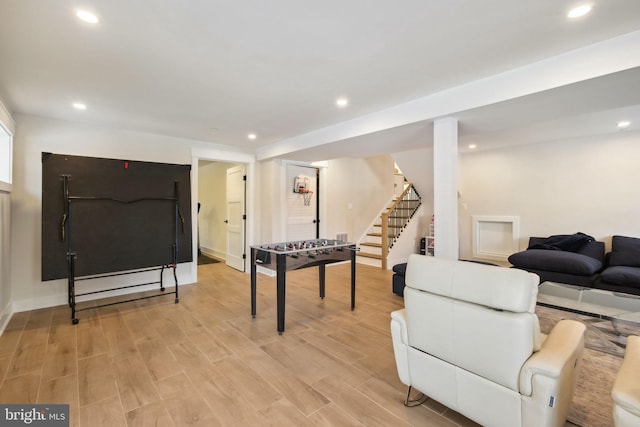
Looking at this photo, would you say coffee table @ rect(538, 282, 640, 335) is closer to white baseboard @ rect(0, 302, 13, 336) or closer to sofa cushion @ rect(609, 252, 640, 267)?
sofa cushion @ rect(609, 252, 640, 267)

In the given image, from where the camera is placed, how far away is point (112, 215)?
3.72 m

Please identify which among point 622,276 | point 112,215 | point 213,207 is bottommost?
point 622,276

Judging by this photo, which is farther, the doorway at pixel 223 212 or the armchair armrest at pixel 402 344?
the doorway at pixel 223 212

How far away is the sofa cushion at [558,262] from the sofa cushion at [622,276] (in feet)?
0.57

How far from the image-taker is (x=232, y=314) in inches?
139

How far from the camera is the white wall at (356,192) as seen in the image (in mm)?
6621

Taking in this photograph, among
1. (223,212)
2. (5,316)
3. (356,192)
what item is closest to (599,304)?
(356,192)

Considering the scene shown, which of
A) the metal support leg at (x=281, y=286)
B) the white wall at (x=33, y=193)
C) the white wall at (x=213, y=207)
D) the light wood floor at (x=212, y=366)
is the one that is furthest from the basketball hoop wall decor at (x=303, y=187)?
the white wall at (x=33, y=193)

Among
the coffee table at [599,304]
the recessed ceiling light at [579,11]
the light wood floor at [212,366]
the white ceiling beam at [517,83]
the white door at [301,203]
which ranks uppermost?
the recessed ceiling light at [579,11]

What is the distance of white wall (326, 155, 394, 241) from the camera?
6621mm

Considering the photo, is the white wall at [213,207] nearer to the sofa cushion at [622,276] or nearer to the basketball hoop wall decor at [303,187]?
the basketball hoop wall decor at [303,187]

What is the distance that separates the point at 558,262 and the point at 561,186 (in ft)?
5.24

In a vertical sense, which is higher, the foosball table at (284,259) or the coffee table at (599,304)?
the foosball table at (284,259)

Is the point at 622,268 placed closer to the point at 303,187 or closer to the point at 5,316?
the point at 303,187
